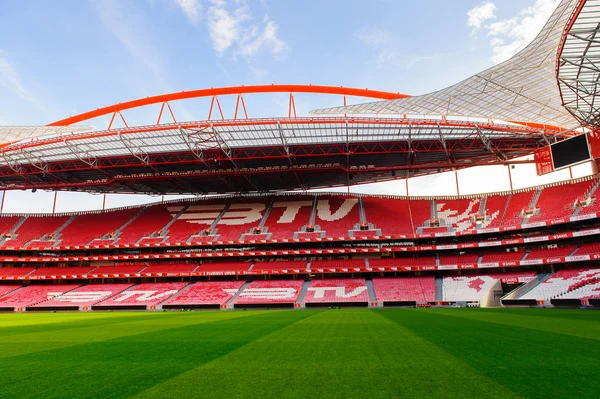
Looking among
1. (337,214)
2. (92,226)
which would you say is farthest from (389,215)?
(92,226)

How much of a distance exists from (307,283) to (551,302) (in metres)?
21.5

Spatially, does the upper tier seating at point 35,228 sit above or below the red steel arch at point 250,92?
below

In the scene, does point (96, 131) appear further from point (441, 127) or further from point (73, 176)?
point (441, 127)

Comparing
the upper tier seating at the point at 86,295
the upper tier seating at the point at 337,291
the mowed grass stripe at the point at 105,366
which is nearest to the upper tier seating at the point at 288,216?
the upper tier seating at the point at 337,291

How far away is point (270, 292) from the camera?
36.8 metres

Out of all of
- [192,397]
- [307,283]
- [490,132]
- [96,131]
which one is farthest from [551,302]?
[96,131]

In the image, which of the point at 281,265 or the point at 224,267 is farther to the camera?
the point at 224,267

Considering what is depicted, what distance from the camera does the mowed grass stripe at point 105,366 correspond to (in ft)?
17.2

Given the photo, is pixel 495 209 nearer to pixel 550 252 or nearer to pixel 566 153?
pixel 550 252

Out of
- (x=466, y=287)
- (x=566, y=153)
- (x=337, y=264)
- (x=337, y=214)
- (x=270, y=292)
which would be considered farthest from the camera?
(x=337, y=214)

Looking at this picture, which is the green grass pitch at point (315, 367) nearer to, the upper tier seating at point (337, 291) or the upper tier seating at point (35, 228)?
the upper tier seating at point (337, 291)

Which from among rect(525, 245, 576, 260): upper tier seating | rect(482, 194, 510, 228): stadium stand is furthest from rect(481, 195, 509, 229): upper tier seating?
rect(525, 245, 576, 260): upper tier seating

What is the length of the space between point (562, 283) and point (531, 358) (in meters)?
27.8

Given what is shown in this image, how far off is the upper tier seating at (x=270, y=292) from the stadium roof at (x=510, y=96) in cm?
1774
